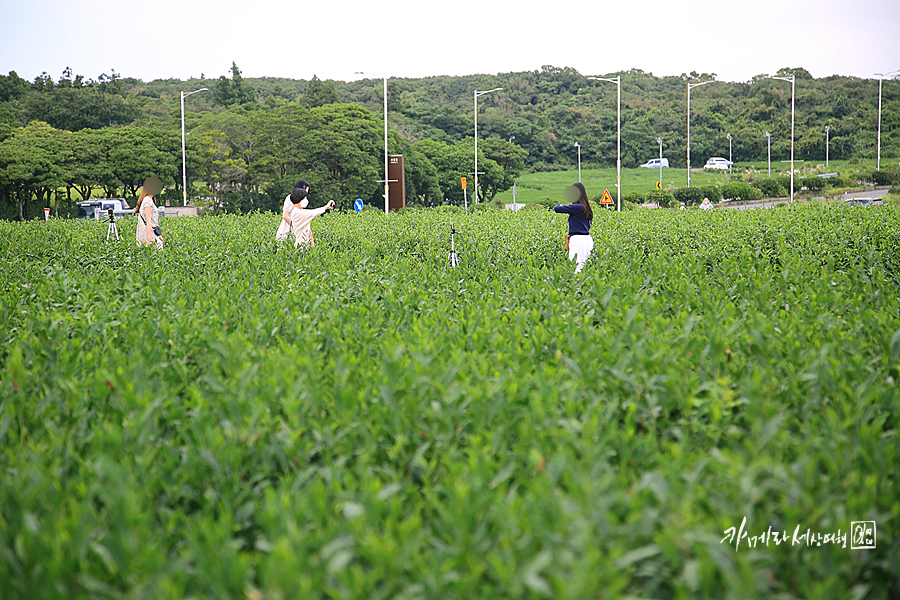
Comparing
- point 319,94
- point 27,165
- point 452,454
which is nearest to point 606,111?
point 319,94

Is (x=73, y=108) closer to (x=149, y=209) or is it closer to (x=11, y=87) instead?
(x=11, y=87)

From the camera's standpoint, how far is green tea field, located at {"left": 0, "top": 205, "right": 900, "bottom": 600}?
2.03 metres

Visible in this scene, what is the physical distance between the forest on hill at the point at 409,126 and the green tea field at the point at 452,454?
45.5 metres

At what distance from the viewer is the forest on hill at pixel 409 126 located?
49.2 metres

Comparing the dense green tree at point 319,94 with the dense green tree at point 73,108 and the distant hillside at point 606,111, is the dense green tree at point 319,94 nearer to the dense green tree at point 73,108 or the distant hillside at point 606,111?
the distant hillside at point 606,111

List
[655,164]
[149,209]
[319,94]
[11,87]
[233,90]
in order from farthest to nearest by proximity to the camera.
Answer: [655,164]
[233,90]
[319,94]
[11,87]
[149,209]

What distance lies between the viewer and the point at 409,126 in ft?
252

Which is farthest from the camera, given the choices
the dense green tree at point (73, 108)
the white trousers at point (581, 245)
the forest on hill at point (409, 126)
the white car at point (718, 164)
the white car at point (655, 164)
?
the white car at point (655, 164)

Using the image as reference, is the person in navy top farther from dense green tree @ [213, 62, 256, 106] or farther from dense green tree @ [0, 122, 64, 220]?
dense green tree @ [213, 62, 256, 106]

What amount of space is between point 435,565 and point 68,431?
6.77ft

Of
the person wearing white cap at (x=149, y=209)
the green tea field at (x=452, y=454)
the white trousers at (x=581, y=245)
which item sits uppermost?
the person wearing white cap at (x=149, y=209)

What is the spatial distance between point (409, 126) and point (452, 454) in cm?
7679

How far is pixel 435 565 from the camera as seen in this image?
1.99 meters

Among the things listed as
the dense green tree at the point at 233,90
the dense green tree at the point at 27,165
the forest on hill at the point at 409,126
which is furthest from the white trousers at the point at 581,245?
the dense green tree at the point at 233,90
